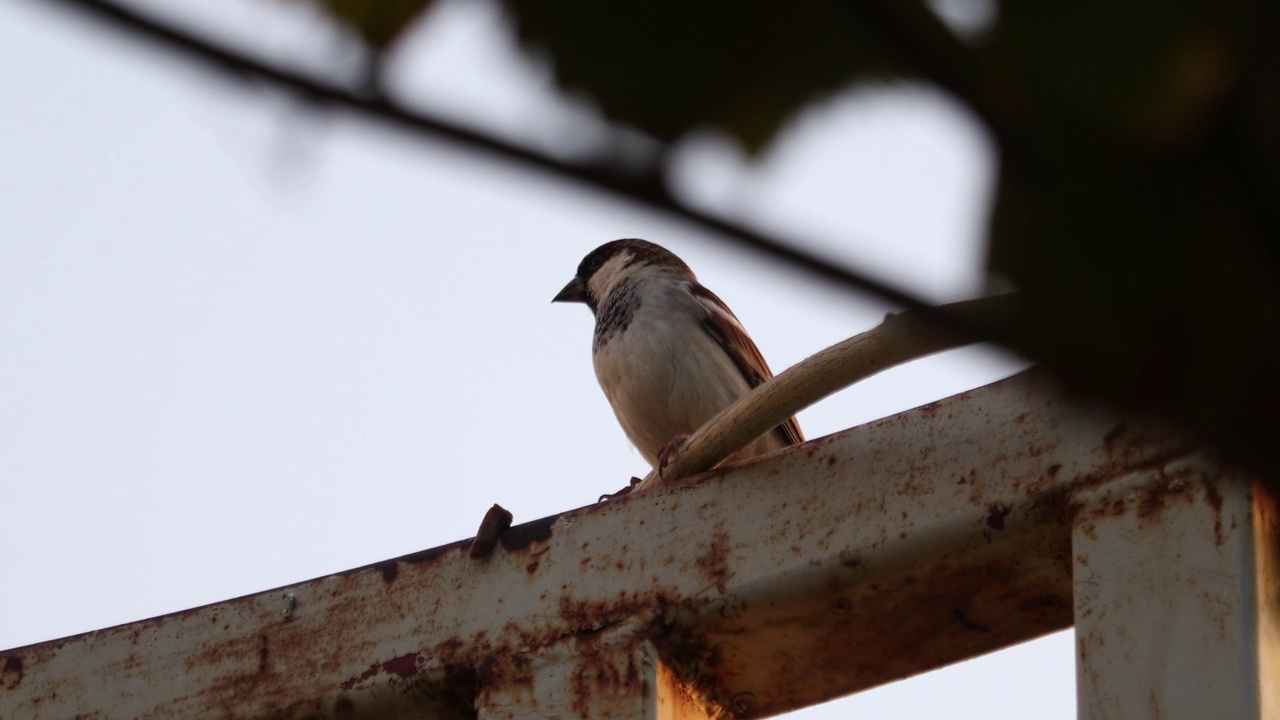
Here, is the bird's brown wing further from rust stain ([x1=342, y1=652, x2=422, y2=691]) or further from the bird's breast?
rust stain ([x1=342, y1=652, x2=422, y2=691])

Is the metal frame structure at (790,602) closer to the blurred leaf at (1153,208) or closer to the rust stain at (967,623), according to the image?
the rust stain at (967,623)

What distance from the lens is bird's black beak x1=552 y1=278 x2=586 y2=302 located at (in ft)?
25.6

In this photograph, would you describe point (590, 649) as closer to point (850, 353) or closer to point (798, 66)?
point (850, 353)

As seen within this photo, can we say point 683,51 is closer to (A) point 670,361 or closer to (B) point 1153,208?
(B) point 1153,208

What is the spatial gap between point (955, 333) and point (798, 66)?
9.5 inches

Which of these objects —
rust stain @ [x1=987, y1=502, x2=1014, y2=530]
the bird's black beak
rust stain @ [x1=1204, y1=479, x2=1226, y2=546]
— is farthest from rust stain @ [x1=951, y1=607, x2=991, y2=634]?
the bird's black beak

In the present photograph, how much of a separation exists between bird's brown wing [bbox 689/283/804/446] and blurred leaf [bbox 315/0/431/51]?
5.09m

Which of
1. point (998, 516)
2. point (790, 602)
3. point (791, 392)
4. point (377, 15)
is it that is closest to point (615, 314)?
point (791, 392)

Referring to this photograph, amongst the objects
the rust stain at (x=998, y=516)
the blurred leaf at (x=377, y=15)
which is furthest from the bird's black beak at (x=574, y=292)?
the blurred leaf at (x=377, y=15)

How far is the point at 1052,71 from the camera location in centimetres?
98

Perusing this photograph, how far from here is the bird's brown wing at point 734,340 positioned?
634 cm

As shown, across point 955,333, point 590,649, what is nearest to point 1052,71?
point 955,333

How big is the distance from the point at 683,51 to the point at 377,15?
20 centimetres

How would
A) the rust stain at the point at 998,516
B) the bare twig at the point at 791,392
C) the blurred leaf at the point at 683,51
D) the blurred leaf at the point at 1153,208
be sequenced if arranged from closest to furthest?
1. the blurred leaf at the point at 1153,208
2. the blurred leaf at the point at 683,51
3. the bare twig at the point at 791,392
4. the rust stain at the point at 998,516
